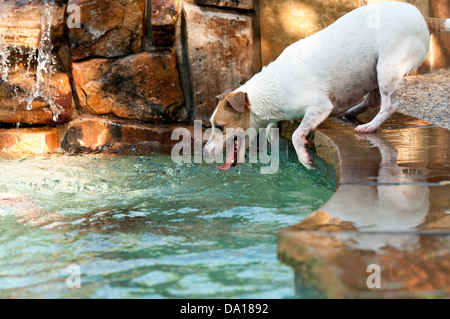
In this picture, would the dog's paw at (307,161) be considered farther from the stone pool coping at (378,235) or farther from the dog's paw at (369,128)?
the stone pool coping at (378,235)

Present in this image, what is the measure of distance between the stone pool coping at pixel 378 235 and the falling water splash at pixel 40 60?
11.6 ft

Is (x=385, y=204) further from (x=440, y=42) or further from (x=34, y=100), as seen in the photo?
(x=440, y=42)

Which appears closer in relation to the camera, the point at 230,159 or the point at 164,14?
the point at 230,159

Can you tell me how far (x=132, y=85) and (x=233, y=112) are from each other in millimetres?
1722

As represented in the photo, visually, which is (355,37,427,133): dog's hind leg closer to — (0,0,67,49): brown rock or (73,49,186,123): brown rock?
(73,49,186,123): brown rock

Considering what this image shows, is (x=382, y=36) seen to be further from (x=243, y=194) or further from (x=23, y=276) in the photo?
(x=23, y=276)

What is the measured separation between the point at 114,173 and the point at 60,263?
86.8 inches

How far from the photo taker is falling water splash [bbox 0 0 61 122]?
18.1 ft

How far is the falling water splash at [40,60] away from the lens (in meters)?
5.50

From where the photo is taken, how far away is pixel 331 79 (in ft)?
14.4

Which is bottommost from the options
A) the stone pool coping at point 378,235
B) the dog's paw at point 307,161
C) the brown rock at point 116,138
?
the stone pool coping at point 378,235

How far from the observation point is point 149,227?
3.02m

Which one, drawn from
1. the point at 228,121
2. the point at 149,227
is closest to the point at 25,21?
the point at 228,121

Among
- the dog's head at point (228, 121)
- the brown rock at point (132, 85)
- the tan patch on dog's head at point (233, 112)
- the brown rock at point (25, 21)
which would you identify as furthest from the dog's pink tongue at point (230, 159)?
the brown rock at point (25, 21)
